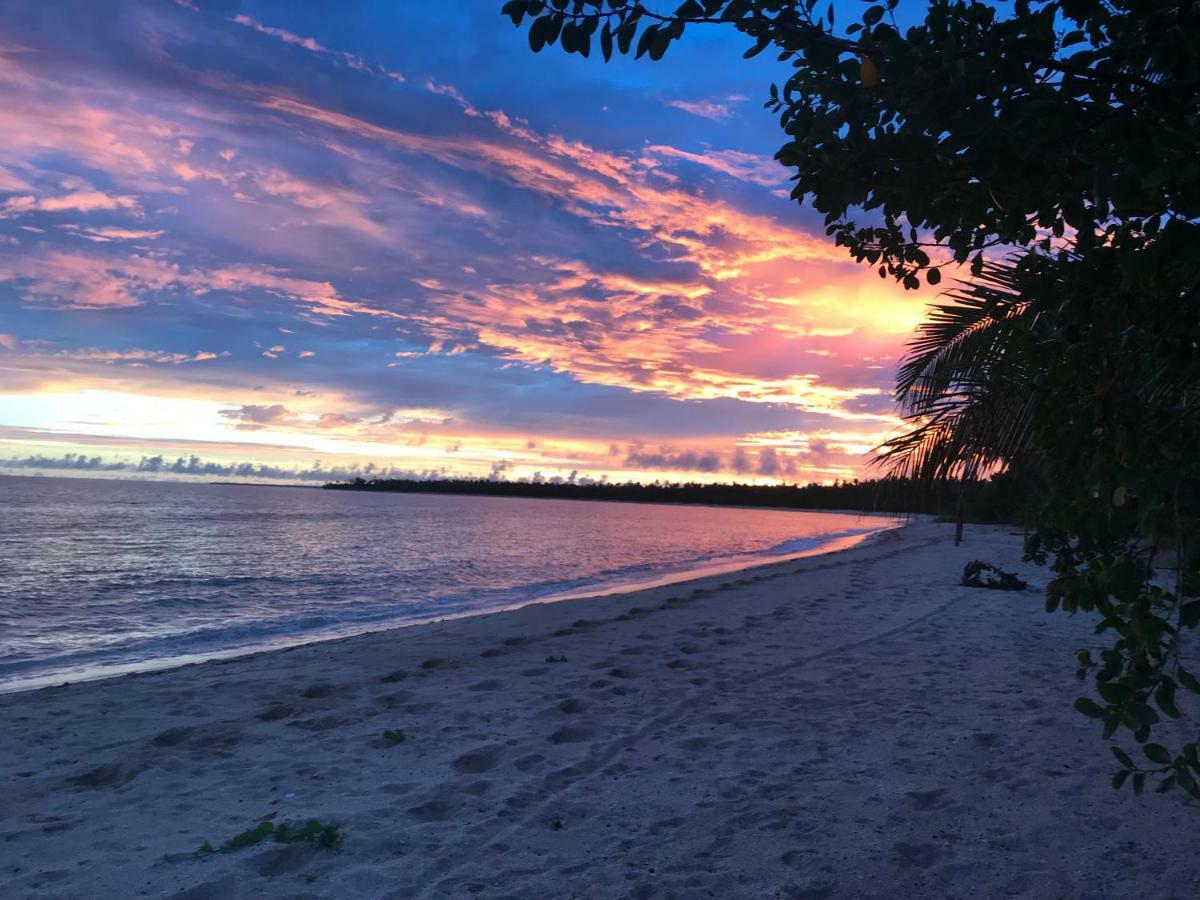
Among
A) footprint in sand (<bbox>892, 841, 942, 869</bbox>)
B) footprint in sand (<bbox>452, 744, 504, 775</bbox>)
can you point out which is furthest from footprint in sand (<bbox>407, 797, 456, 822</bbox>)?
footprint in sand (<bbox>892, 841, 942, 869</bbox>)

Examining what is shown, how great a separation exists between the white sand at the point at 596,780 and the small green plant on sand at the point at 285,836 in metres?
0.08

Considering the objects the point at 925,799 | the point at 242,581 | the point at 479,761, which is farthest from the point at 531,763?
the point at 242,581

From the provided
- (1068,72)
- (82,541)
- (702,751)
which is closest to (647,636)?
(702,751)

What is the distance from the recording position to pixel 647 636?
1065 centimetres

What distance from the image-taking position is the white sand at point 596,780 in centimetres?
371

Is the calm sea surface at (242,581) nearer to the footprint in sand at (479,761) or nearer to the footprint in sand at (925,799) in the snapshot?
the footprint in sand at (479,761)

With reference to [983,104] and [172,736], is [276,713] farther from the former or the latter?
[983,104]

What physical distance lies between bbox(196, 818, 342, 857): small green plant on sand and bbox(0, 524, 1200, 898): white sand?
0.27 feet

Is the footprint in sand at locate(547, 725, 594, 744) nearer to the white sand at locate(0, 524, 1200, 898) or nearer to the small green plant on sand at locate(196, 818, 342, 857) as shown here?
the white sand at locate(0, 524, 1200, 898)

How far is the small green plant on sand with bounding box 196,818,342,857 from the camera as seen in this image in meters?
3.96

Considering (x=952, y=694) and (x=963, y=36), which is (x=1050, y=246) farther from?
(x=952, y=694)

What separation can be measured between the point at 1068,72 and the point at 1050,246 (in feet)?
2.89

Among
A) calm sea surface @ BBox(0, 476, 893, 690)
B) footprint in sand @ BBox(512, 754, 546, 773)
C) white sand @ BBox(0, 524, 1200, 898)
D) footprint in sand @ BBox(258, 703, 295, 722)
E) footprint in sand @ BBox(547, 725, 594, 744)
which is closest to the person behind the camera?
white sand @ BBox(0, 524, 1200, 898)

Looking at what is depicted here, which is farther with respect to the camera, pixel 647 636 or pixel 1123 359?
pixel 647 636
